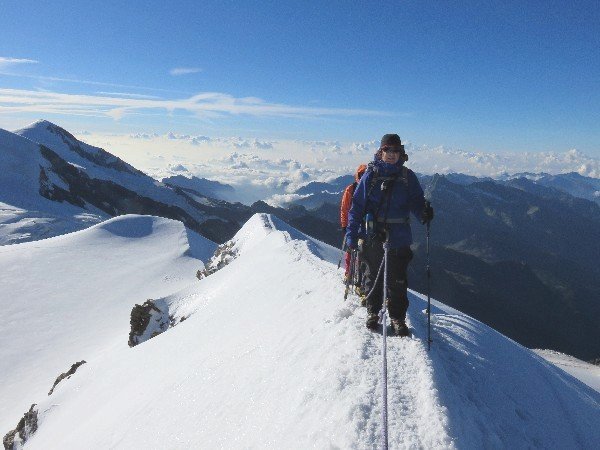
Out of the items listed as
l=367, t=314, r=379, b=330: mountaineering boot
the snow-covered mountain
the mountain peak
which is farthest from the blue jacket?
the mountain peak

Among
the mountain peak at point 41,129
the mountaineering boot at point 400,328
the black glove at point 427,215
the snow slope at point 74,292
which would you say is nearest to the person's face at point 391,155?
the black glove at point 427,215

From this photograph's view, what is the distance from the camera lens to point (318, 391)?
5527 millimetres

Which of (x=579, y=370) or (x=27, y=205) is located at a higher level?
(x=579, y=370)

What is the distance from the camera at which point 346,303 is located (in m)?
8.36

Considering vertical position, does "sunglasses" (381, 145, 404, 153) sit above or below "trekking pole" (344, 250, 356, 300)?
above

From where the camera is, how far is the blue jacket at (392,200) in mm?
6965

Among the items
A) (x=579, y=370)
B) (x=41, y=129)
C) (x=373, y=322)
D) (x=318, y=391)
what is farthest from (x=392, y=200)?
(x=41, y=129)

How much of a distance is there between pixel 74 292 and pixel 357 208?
98.5 feet

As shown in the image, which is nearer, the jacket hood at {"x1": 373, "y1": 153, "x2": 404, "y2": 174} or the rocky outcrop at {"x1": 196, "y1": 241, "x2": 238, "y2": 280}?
the jacket hood at {"x1": 373, "y1": 153, "x2": 404, "y2": 174}

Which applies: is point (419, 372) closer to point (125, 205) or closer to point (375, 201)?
point (375, 201)

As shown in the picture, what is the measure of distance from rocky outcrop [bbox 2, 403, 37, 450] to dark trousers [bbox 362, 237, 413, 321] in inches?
546

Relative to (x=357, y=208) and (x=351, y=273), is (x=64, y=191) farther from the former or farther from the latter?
(x=357, y=208)

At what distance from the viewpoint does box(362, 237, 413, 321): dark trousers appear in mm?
7164

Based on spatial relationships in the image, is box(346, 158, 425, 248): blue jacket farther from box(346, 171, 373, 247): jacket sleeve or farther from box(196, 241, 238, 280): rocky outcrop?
box(196, 241, 238, 280): rocky outcrop
